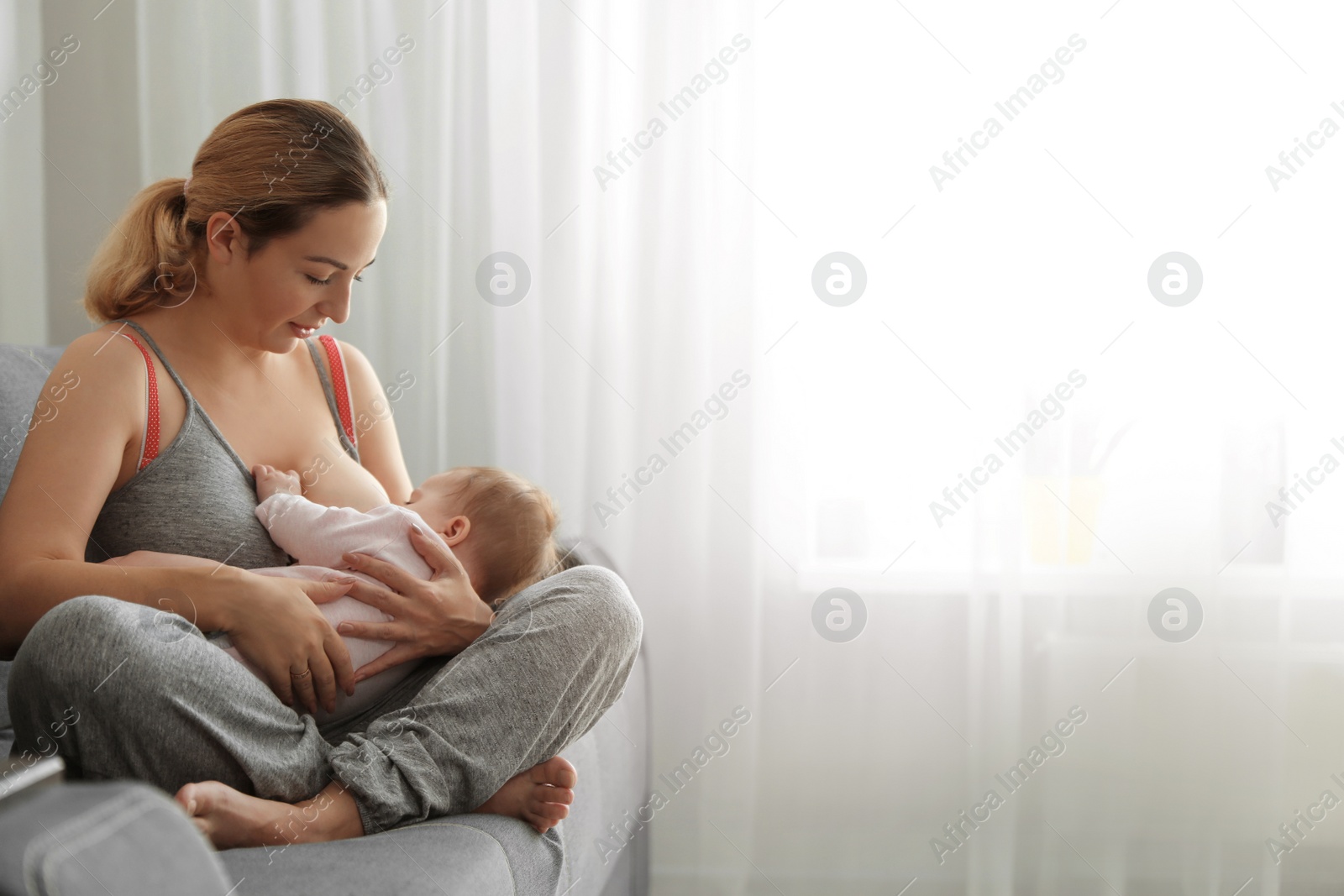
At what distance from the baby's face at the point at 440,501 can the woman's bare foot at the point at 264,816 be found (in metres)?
0.39

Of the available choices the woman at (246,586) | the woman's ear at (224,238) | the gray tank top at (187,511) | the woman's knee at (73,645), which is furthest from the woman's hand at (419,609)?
the woman's ear at (224,238)

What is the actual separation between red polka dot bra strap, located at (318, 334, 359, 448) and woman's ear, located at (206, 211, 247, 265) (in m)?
0.25

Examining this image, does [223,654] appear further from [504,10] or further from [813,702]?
[504,10]

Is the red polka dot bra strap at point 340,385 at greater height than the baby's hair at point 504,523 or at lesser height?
greater

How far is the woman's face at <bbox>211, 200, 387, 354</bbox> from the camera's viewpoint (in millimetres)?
1156

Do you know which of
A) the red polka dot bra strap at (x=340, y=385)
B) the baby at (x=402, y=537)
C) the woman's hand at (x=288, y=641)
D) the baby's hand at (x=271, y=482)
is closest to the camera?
the woman's hand at (x=288, y=641)

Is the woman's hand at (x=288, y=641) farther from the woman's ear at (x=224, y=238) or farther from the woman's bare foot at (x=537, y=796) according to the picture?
the woman's ear at (x=224, y=238)

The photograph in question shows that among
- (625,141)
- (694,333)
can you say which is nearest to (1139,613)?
(694,333)

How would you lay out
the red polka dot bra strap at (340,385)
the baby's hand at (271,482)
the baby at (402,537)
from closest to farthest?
the baby at (402,537)
the baby's hand at (271,482)
the red polka dot bra strap at (340,385)

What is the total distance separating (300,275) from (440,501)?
0.33m

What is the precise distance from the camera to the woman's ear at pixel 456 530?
119cm

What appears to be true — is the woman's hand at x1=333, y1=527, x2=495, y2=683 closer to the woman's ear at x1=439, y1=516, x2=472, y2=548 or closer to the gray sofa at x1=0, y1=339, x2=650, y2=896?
the woman's ear at x1=439, y1=516, x2=472, y2=548

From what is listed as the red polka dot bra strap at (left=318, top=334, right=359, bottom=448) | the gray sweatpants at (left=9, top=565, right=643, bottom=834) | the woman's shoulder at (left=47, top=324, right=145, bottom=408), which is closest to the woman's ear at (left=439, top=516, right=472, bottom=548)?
the gray sweatpants at (left=9, top=565, right=643, bottom=834)

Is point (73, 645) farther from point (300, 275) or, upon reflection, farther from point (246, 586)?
point (300, 275)
